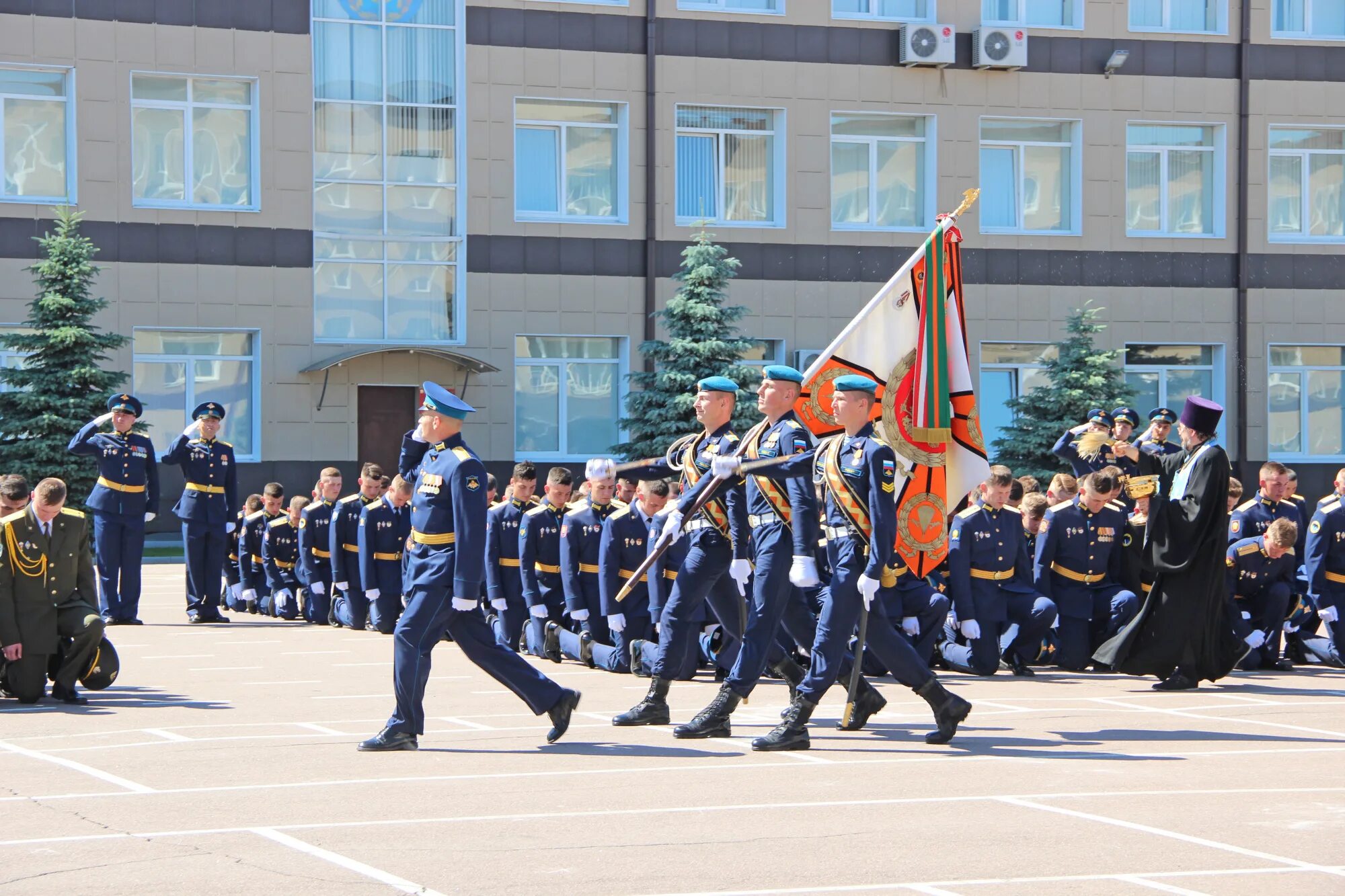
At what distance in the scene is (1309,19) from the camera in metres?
32.8

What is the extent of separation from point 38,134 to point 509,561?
50.6ft

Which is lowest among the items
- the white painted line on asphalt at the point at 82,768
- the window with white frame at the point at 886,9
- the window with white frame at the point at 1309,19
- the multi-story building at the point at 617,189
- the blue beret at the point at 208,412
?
the white painted line on asphalt at the point at 82,768

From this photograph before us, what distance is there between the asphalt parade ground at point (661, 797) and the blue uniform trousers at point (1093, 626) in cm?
140

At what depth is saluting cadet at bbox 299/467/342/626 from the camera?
18.3 meters

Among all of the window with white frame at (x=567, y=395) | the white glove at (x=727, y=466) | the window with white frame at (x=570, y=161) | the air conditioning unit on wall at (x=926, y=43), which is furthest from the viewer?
the air conditioning unit on wall at (x=926, y=43)

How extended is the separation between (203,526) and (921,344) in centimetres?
820

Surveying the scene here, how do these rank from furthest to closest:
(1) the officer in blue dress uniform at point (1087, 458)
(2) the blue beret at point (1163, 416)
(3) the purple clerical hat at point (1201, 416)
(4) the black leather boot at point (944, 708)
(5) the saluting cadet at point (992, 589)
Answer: (2) the blue beret at point (1163, 416), (1) the officer in blue dress uniform at point (1087, 458), (5) the saluting cadet at point (992, 589), (3) the purple clerical hat at point (1201, 416), (4) the black leather boot at point (944, 708)

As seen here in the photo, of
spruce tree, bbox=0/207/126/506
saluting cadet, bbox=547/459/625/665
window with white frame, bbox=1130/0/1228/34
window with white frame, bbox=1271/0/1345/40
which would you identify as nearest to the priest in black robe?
saluting cadet, bbox=547/459/625/665

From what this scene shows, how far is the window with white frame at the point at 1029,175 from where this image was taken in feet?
104

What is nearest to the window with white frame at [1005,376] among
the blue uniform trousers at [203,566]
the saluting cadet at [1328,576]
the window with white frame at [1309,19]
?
the window with white frame at [1309,19]

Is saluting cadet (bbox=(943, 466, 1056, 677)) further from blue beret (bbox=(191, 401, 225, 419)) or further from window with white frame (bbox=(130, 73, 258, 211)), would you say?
window with white frame (bbox=(130, 73, 258, 211))

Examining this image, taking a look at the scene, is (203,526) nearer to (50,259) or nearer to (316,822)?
(50,259)

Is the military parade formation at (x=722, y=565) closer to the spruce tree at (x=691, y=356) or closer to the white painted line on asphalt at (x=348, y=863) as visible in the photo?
the white painted line on asphalt at (x=348, y=863)

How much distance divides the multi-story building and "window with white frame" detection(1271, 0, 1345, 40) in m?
0.07
